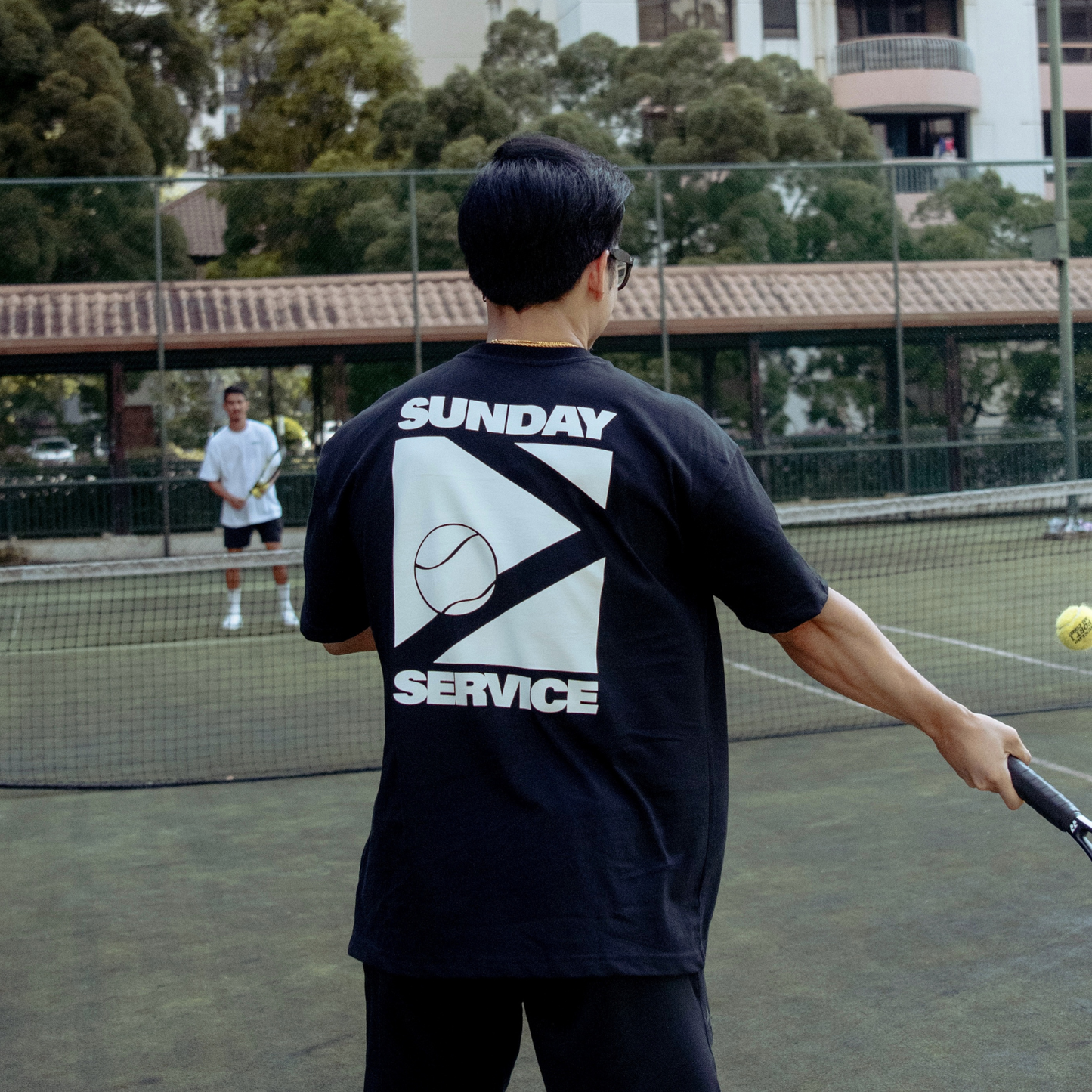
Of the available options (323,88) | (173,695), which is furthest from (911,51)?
(173,695)

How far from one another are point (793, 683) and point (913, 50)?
88.9ft

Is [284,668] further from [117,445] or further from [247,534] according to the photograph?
[117,445]

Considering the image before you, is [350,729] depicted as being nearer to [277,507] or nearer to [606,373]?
[277,507]

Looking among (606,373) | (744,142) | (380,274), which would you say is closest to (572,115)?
(744,142)

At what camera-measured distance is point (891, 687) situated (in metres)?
1.66

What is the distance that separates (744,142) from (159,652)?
1569cm

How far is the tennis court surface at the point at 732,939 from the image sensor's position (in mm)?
3068

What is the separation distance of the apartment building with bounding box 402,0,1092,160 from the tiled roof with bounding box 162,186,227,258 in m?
16.8

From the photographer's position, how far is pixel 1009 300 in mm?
17422

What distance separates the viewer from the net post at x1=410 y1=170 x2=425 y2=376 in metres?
15.5

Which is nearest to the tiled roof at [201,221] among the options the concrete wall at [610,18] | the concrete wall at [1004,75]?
the concrete wall at [610,18]

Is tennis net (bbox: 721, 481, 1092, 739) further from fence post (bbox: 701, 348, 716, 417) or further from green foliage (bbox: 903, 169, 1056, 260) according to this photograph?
green foliage (bbox: 903, 169, 1056, 260)

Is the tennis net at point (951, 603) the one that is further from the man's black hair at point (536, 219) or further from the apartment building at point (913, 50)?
the apartment building at point (913, 50)

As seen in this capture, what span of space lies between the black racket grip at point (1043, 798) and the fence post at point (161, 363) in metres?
13.4
